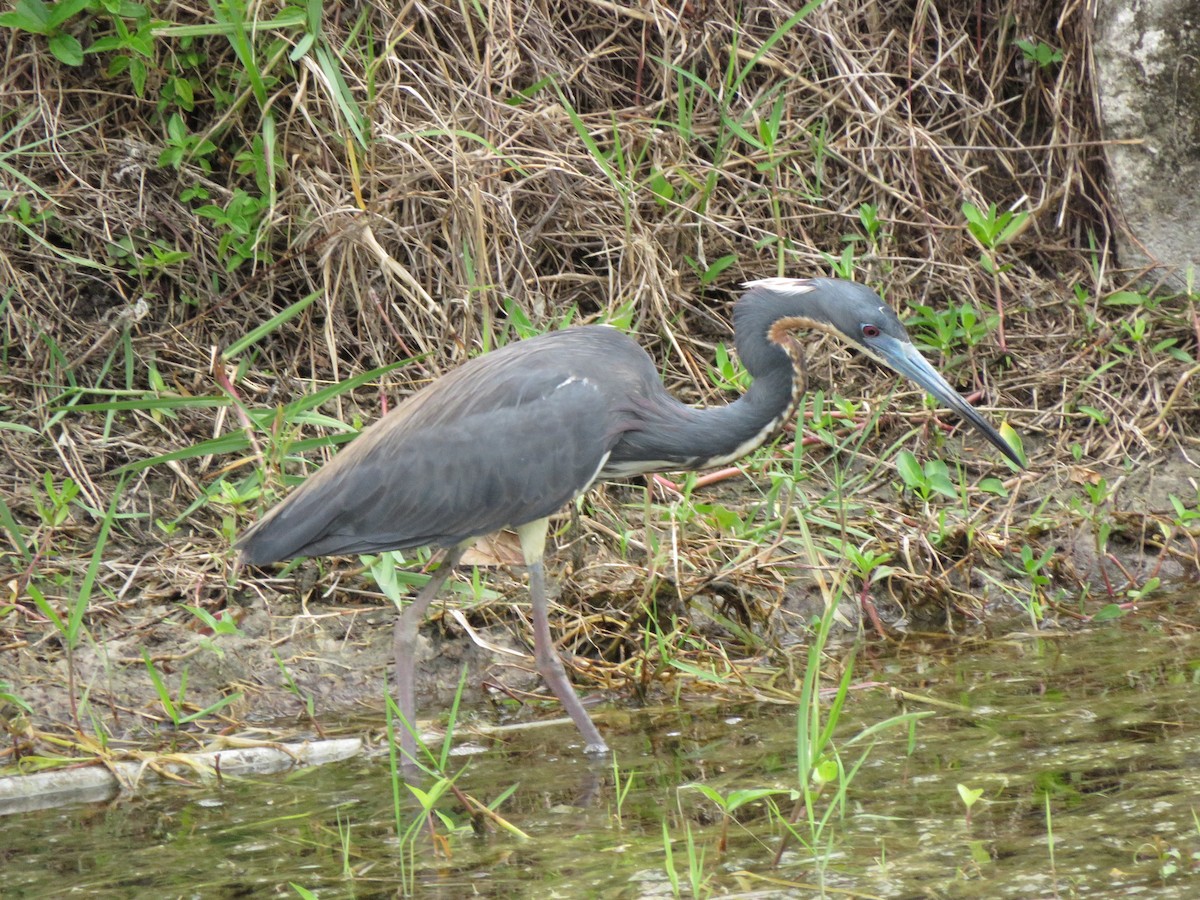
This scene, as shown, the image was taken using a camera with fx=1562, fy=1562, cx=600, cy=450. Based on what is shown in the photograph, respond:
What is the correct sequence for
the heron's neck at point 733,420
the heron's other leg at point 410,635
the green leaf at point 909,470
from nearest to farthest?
the heron's other leg at point 410,635 < the heron's neck at point 733,420 < the green leaf at point 909,470

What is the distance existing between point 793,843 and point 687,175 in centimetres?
310

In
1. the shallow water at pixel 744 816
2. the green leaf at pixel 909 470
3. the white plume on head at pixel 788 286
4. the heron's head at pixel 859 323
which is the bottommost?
the shallow water at pixel 744 816

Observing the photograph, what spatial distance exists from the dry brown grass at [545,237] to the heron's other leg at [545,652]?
746 mm

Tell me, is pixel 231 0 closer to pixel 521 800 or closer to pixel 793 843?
pixel 521 800

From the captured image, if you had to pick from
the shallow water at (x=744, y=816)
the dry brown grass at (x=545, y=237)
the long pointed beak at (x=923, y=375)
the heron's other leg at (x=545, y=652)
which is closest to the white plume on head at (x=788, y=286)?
the long pointed beak at (x=923, y=375)

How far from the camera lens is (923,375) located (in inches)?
176

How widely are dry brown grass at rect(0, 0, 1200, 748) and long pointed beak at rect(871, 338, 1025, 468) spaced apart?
26.2 inches

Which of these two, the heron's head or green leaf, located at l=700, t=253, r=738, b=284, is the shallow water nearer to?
the heron's head

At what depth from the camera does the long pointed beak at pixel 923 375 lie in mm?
4457

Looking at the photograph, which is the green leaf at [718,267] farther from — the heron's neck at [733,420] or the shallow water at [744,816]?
the shallow water at [744,816]

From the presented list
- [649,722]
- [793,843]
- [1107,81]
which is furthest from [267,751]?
[1107,81]

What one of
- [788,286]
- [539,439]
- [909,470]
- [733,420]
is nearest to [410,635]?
[539,439]

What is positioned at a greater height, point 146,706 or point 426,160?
point 426,160

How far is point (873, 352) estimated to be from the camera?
178 inches
